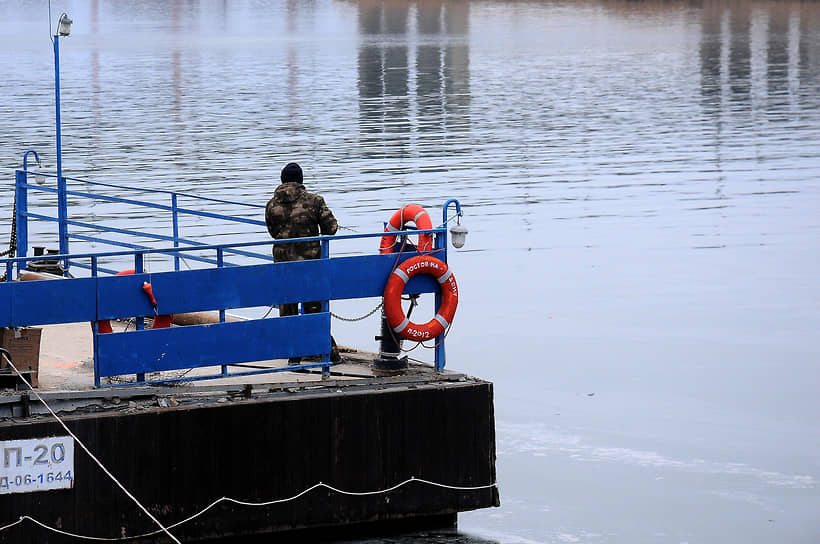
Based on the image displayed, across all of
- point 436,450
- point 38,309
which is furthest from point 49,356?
point 436,450

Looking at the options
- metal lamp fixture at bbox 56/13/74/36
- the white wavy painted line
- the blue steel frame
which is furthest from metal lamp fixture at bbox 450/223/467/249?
metal lamp fixture at bbox 56/13/74/36

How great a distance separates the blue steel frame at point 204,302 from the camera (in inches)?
421

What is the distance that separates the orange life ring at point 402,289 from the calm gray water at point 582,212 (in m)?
2.06

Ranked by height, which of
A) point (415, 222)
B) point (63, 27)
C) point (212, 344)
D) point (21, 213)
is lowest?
point (212, 344)

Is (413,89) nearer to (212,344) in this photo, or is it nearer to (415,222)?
(415,222)

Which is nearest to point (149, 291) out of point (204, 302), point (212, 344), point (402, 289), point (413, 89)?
point (204, 302)

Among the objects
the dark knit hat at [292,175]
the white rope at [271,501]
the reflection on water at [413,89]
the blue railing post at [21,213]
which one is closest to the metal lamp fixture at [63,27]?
the blue railing post at [21,213]

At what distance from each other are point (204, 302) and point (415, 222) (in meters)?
2.24

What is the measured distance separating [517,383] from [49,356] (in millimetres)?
7734

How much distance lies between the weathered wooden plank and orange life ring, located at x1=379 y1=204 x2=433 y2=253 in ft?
3.72

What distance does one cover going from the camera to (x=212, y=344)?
1120cm

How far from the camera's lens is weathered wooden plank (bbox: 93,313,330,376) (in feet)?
35.8

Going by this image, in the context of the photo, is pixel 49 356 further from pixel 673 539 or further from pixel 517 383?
pixel 517 383

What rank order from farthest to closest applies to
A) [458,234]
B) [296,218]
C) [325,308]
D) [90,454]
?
[296,218] → [458,234] → [325,308] → [90,454]
